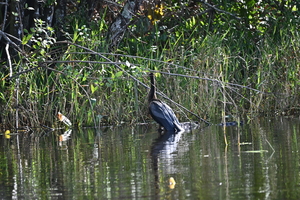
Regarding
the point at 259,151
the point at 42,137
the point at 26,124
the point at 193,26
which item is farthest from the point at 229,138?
the point at 193,26

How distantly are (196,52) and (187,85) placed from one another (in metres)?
1.07

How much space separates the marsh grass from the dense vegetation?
0.06ft

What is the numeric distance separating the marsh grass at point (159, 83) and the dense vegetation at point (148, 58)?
2 cm

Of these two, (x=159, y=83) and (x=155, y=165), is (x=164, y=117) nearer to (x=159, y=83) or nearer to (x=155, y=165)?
(x=159, y=83)

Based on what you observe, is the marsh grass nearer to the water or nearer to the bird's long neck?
the bird's long neck

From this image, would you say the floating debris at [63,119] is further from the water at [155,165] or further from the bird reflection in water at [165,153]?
the bird reflection in water at [165,153]

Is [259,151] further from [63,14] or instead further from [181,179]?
[63,14]

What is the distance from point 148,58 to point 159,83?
4.68 feet

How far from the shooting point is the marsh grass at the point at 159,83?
1117cm

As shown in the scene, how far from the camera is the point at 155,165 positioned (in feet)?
21.4

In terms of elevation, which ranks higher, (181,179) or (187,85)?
(187,85)

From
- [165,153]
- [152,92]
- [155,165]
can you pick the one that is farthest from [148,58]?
[155,165]

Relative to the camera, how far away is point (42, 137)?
9.95 metres

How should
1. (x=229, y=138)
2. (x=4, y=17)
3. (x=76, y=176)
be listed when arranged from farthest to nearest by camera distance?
(x=4, y=17)
(x=229, y=138)
(x=76, y=176)
